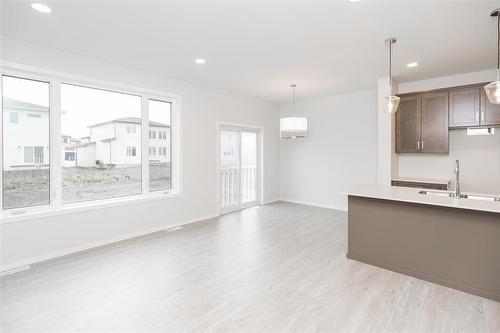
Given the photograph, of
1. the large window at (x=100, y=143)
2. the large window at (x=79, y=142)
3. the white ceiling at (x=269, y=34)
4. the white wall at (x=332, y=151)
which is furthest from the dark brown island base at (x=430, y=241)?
the large window at (x=100, y=143)

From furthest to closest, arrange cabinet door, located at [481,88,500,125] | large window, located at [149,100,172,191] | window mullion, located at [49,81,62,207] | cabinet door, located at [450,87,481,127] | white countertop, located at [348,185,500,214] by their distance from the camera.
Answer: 1. large window, located at [149,100,172,191]
2. cabinet door, located at [450,87,481,127]
3. cabinet door, located at [481,88,500,125]
4. window mullion, located at [49,81,62,207]
5. white countertop, located at [348,185,500,214]

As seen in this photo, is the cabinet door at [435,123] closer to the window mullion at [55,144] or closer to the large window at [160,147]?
the large window at [160,147]

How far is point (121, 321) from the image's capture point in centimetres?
214

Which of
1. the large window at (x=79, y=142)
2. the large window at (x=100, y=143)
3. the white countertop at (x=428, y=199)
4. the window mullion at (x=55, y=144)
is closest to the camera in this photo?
the white countertop at (x=428, y=199)

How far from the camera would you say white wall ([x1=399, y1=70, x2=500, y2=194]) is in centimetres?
436

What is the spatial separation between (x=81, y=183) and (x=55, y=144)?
674 mm

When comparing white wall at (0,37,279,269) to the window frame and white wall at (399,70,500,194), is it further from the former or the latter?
white wall at (399,70,500,194)

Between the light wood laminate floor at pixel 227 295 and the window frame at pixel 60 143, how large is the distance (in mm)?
692

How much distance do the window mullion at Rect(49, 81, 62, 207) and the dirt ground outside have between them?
0.24 feet

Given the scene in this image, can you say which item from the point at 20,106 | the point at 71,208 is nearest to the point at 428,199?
the point at 71,208

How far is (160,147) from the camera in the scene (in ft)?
15.7

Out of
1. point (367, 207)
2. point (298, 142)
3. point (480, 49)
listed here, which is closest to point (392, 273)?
point (367, 207)

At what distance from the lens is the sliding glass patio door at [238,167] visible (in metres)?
5.99

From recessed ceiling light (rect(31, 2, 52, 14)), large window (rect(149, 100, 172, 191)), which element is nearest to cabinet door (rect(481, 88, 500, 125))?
large window (rect(149, 100, 172, 191))
